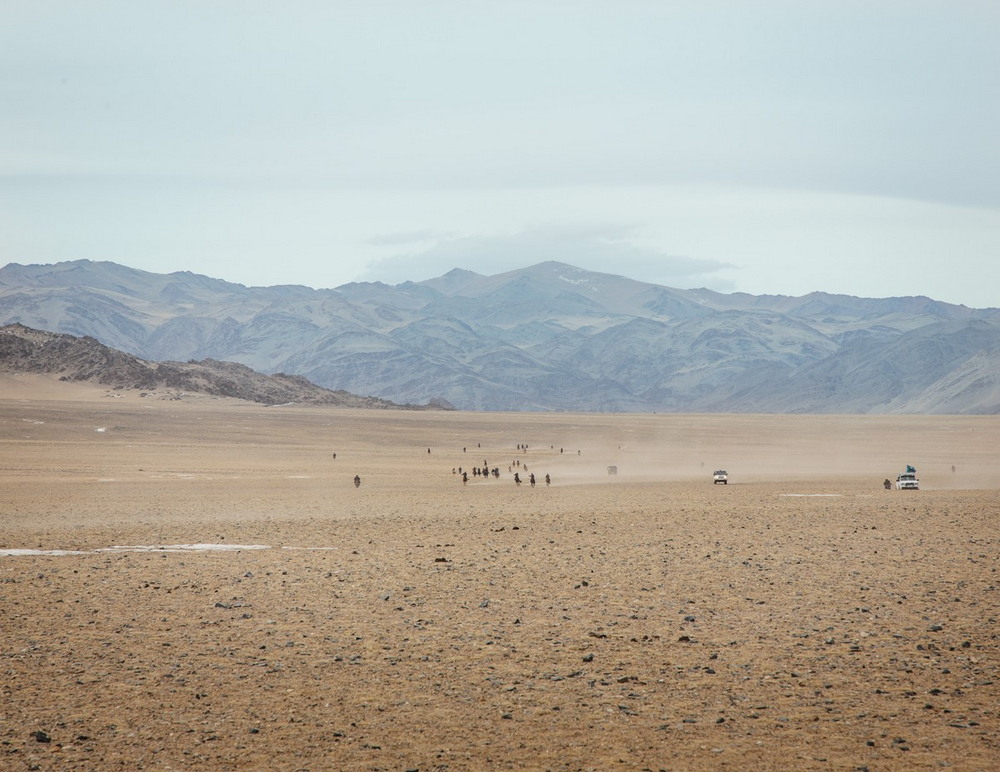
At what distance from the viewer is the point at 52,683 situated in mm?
11164

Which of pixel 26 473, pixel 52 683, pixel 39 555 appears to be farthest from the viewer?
pixel 26 473

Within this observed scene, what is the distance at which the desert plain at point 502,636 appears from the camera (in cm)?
945

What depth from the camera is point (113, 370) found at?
5896 inches

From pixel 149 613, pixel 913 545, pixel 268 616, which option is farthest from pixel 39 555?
pixel 913 545

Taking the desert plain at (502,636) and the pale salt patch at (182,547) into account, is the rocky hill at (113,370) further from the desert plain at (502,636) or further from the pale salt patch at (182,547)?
the pale salt patch at (182,547)

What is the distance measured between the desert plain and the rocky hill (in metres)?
124

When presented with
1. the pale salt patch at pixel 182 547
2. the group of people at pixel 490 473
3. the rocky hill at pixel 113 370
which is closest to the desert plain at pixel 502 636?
the pale salt patch at pixel 182 547

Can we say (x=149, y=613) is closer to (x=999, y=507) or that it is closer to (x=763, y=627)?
(x=763, y=627)

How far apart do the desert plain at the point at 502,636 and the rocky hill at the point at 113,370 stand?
12377 centimetres

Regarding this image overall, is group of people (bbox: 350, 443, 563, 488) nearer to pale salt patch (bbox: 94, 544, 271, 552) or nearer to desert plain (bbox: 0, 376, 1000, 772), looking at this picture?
desert plain (bbox: 0, 376, 1000, 772)

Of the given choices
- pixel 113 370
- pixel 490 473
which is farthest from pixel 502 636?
pixel 113 370

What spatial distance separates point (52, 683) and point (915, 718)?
9.36m

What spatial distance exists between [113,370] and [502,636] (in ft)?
488

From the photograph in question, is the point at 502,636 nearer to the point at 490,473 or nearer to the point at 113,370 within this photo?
the point at 490,473
